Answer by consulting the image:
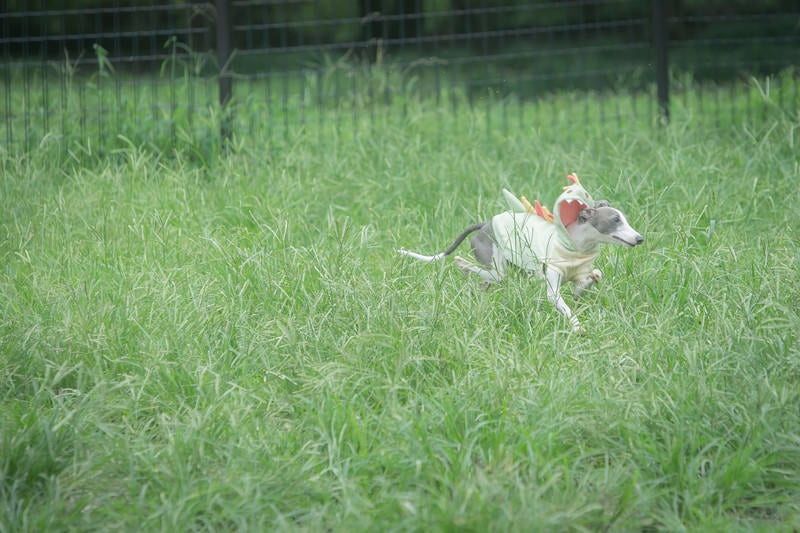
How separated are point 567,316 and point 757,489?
0.97 meters

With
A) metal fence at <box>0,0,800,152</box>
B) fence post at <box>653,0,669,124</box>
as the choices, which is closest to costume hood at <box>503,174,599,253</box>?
metal fence at <box>0,0,800,152</box>

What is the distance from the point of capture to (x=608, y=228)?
11.1 ft

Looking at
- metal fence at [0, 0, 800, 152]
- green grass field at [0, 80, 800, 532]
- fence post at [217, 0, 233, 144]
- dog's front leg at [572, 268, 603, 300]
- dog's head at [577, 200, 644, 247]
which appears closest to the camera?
green grass field at [0, 80, 800, 532]

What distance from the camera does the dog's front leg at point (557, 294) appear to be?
337 cm

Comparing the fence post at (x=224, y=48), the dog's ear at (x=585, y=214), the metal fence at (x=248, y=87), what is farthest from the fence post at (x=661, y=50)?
the dog's ear at (x=585, y=214)

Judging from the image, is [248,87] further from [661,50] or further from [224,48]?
[661,50]

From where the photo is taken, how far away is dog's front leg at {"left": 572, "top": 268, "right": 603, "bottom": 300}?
3.58 m

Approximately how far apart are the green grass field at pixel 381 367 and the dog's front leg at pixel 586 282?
5 centimetres

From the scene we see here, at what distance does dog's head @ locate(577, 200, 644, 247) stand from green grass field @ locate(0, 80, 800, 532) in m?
0.25

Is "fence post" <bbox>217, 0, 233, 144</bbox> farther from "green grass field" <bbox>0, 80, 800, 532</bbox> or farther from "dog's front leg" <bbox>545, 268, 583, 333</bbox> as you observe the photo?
"dog's front leg" <bbox>545, 268, 583, 333</bbox>

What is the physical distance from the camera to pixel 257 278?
371 cm

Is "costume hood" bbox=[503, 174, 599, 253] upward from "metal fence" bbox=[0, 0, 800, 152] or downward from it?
downward

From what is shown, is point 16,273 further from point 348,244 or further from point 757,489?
point 757,489

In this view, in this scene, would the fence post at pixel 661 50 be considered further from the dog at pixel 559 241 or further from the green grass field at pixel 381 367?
the dog at pixel 559 241
